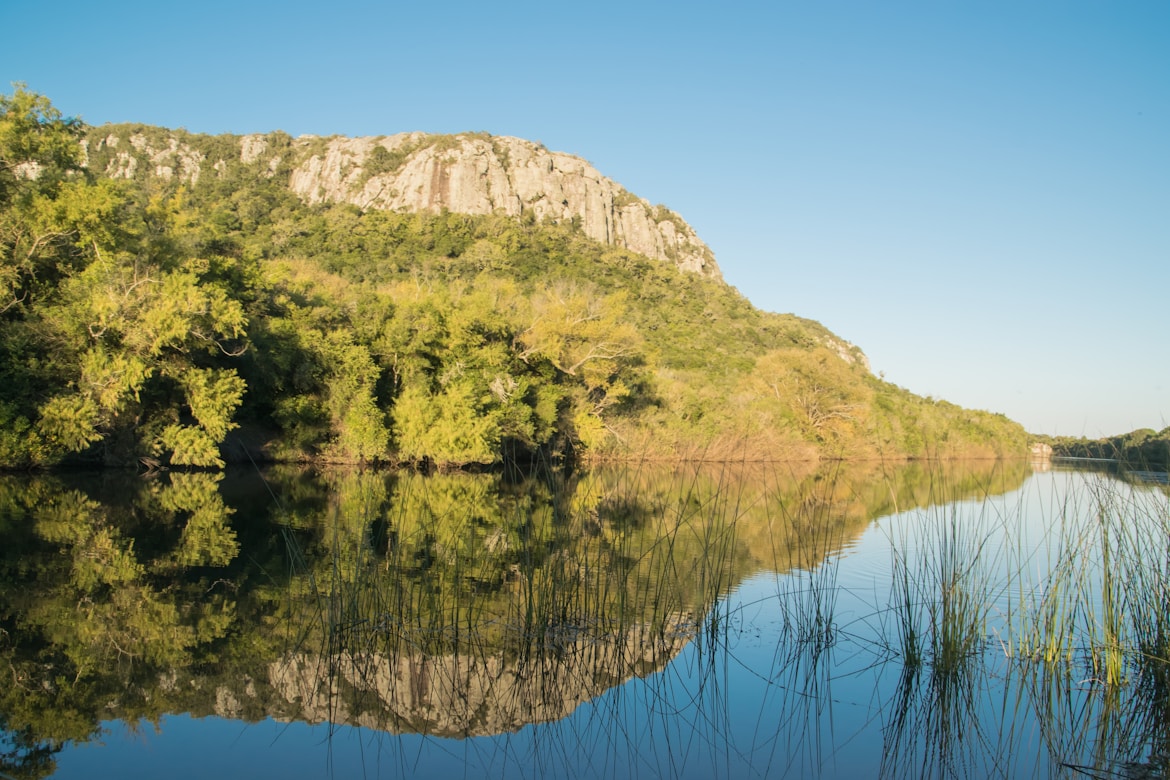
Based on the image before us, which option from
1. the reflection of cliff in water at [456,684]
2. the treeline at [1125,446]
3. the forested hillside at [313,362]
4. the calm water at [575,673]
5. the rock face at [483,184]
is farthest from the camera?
the rock face at [483,184]

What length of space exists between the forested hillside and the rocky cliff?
115 ft

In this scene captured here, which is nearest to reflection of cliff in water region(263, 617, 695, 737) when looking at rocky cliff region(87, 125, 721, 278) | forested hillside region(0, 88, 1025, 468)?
forested hillside region(0, 88, 1025, 468)

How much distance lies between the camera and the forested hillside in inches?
770

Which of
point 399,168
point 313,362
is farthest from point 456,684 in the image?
point 399,168

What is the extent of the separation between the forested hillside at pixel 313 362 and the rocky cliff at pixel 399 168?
35029 millimetres

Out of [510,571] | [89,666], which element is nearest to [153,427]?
[510,571]

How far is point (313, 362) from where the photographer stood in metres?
27.6

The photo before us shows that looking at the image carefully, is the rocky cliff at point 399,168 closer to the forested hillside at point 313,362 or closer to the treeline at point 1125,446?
the forested hillside at point 313,362

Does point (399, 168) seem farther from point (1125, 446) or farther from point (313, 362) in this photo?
point (1125, 446)

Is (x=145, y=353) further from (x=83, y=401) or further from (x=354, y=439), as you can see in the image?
(x=354, y=439)

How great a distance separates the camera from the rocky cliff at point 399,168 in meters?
88.7

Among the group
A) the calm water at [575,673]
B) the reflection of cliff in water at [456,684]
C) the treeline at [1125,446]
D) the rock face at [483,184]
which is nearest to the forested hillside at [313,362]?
the calm water at [575,673]

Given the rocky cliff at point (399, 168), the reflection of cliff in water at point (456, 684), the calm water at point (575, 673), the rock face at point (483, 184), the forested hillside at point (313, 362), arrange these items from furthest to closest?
the rock face at point (483, 184) < the rocky cliff at point (399, 168) < the forested hillside at point (313, 362) < the reflection of cliff in water at point (456, 684) < the calm water at point (575, 673)

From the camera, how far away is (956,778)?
4.38 m
